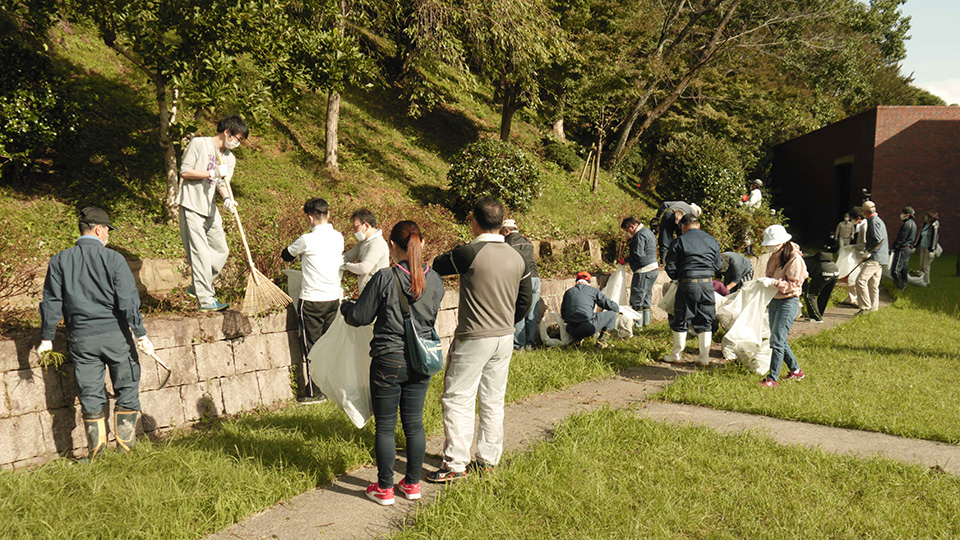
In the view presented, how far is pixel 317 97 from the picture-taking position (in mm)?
16547

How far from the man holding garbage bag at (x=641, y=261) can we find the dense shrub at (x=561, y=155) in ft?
40.7

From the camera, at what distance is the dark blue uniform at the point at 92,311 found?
447cm

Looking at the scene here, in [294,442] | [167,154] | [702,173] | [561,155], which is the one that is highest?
[561,155]

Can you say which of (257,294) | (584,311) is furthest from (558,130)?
(257,294)

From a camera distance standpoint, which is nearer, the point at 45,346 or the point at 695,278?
the point at 45,346

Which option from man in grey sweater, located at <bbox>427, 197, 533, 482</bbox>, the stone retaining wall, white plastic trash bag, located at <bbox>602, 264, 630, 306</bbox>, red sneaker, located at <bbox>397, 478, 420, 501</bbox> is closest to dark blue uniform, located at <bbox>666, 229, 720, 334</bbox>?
white plastic trash bag, located at <bbox>602, 264, 630, 306</bbox>

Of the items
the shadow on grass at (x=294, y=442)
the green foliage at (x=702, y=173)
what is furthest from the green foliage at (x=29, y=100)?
the green foliage at (x=702, y=173)

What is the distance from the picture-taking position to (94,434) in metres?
4.62

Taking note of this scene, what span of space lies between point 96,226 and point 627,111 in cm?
2085

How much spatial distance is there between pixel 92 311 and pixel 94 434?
2.93ft

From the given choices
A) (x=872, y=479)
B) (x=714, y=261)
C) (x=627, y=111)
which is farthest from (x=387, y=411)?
(x=627, y=111)

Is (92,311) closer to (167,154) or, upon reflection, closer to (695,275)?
(167,154)

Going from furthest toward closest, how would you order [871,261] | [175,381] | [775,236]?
[871,261]
[775,236]
[175,381]

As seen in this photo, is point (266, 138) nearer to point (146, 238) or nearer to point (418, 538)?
point (146, 238)
